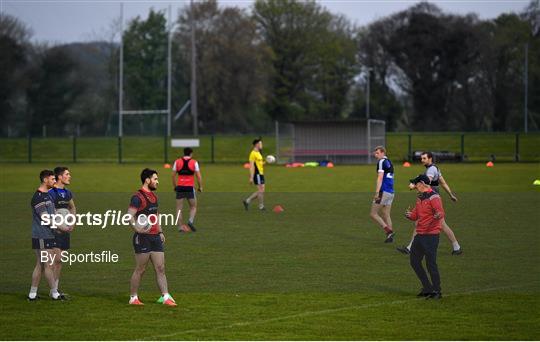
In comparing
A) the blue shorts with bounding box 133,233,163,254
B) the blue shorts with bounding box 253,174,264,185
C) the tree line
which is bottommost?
the blue shorts with bounding box 133,233,163,254

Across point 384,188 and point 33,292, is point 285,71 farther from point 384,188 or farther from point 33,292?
point 33,292

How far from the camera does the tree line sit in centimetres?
8956

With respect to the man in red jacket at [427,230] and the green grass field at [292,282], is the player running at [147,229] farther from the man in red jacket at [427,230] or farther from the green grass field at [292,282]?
the man in red jacket at [427,230]

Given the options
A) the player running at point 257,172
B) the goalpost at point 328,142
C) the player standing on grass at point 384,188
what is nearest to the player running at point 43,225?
the player standing on grass at point 384,188

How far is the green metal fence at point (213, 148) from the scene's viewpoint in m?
65.6

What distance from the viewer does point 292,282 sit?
587 inches

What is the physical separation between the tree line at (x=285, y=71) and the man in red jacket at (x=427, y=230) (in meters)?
70.5

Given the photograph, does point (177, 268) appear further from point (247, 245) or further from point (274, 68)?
point (274, 68)

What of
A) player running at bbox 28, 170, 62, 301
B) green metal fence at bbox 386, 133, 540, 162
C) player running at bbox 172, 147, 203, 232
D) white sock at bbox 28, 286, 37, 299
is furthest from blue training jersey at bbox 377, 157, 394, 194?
green metal fence at bbox 386, 133, 540, 162

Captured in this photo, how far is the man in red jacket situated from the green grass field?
0.43 meters

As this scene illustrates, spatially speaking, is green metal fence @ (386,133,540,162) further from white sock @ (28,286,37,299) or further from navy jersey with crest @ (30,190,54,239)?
navy jersey with crest @ (30,190,54,239)

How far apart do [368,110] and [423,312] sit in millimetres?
81451

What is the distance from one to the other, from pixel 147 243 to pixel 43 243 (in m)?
1.62

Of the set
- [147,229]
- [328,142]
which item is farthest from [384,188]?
[328,142]
